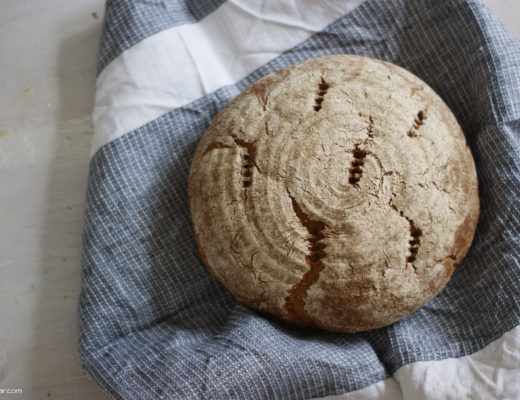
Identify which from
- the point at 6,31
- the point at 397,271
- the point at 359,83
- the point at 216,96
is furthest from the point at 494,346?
the point at 6,31

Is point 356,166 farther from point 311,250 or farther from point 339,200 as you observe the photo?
point 311,250

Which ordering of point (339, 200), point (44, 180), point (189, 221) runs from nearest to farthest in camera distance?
point (339, 200)
point (189, 221)
point (44, 180)

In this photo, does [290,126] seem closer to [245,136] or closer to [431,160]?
[245,136]

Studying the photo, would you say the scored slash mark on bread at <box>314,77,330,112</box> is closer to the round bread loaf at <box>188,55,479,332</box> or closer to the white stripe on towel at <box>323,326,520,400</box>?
the round bread loaf at <box>188,55,479,332</box>

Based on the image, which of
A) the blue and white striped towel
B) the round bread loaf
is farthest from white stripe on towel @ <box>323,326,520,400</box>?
the round bread loaf

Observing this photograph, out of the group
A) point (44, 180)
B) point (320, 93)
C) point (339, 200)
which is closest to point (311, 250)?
point (339, 200)

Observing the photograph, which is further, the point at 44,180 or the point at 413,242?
the point at 44,180

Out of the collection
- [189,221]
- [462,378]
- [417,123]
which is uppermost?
[417,123]

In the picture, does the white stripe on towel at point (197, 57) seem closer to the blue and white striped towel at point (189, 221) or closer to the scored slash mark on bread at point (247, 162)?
the blue and white striped towel at point (189, 221)
